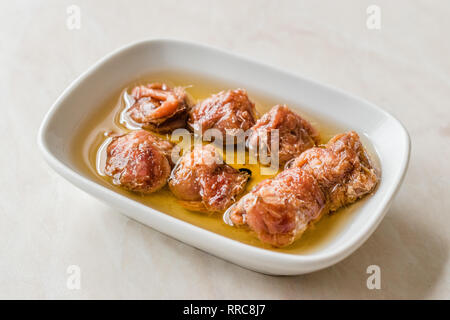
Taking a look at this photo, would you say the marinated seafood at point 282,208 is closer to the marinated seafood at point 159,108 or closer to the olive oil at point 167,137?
the olive oil at point 167,137

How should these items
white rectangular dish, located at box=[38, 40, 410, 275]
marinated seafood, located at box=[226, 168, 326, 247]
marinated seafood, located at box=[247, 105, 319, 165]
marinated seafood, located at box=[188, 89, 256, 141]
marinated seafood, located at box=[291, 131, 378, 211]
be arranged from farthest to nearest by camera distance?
1. marinated seafood, located at box=[188, 89, 256, 141]
2. marinated seafood, located at box=[247, 105, 319, 165]
3. marinated seafood, located at box=[291, 131, 378, 211]
4. marinated seafood, located at box=[226, 168, 326, 247]
5. white rectangular dish, located at box=[38, 40, 410, 275]

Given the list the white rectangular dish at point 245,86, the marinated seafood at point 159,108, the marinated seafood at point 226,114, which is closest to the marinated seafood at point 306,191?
the white rectangular dish at point 245,86

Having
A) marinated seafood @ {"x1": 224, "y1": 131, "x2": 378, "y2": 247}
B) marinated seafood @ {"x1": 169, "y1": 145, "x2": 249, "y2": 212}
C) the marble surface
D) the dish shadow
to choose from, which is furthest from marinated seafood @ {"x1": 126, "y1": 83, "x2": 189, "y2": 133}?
the dish shadow

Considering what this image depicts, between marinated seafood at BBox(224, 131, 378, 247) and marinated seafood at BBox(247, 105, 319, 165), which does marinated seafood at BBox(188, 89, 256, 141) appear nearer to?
marinated seafood at BBox(247, 105, 319, 165)

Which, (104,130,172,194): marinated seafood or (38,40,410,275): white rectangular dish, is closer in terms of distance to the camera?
(38,40,410,275): white rectangular dish

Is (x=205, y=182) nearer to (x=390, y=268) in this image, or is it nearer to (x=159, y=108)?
(x=159, y=108)
